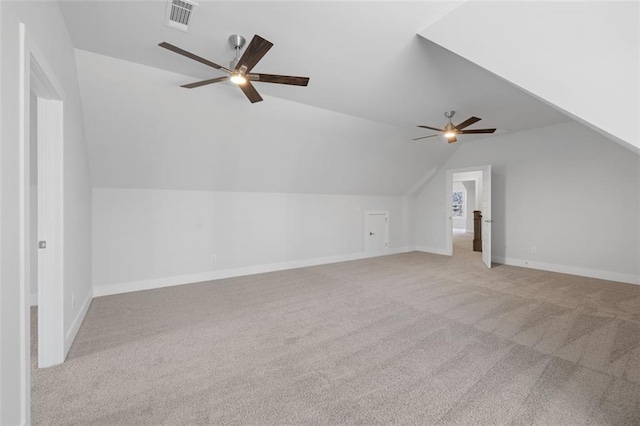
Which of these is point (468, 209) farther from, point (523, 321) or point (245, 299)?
point (245, 299)

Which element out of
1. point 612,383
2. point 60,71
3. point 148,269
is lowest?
point 612,383

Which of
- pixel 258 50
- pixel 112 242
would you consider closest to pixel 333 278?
pixel 112 242

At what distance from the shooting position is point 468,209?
13.2 m

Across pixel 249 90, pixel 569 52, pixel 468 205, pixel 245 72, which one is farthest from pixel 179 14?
pixel 468 205

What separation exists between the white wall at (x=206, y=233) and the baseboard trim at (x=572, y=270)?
10.6ft

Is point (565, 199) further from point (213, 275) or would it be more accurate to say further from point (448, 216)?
point (213, 275)

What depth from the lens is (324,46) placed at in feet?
9.31

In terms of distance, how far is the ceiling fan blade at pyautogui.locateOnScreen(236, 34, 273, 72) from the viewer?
2154 mm

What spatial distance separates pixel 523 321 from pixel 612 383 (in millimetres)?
1074

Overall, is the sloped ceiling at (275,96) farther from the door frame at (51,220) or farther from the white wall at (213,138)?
the door frame at (51,220)

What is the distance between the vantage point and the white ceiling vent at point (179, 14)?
7.42 feet

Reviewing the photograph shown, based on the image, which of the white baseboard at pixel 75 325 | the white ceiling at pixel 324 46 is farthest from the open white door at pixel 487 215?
the white baseboard at pixel 75 325

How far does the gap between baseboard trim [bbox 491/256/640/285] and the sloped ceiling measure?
2.73 metres

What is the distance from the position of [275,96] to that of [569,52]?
10.5 feet
